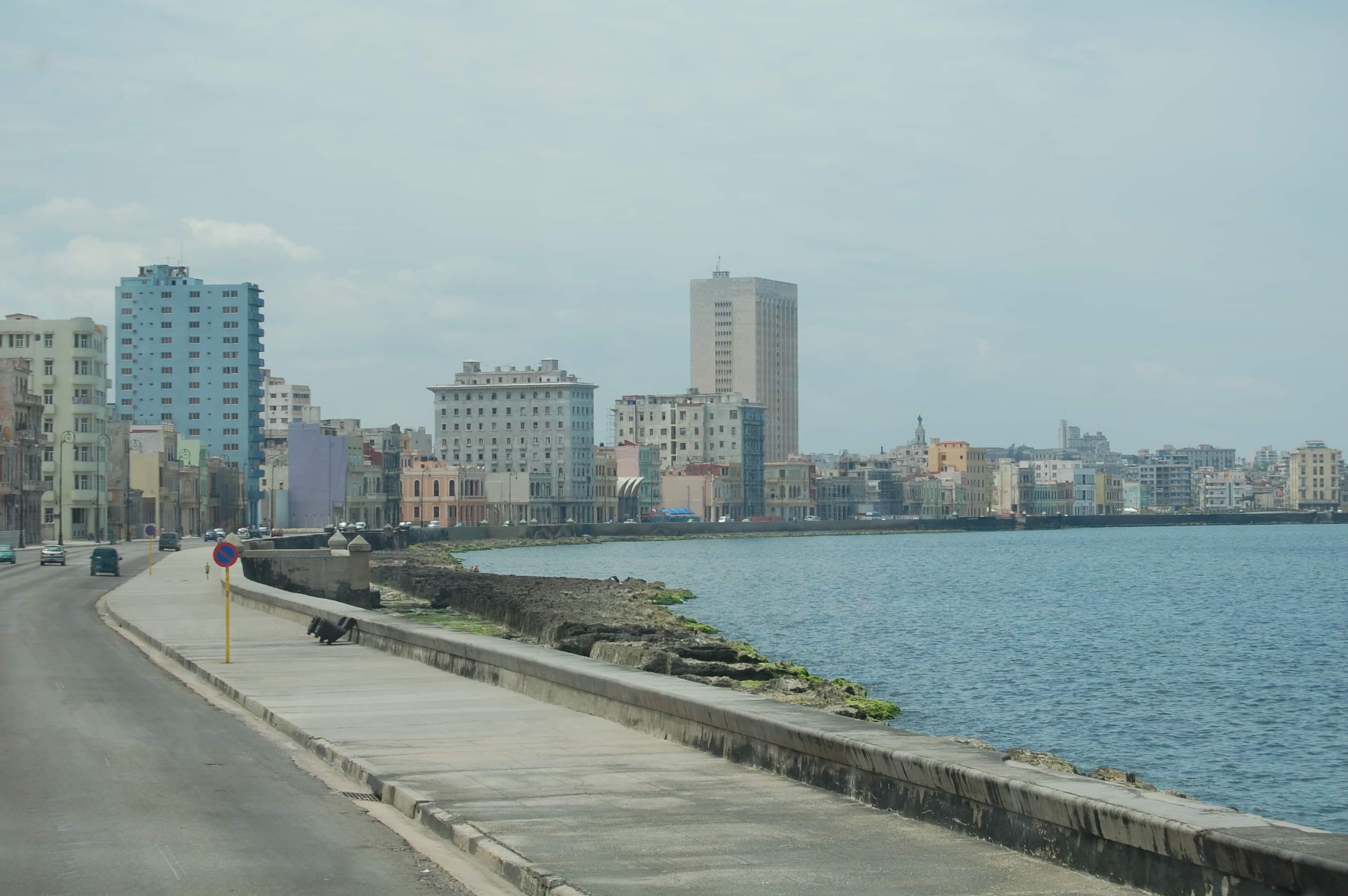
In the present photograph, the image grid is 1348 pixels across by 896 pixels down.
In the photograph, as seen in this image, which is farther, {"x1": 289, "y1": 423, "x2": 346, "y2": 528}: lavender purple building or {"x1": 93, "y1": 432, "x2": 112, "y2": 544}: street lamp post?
{"x1": 289, "y1": 423, "x2": 346, "y2": 528}: lavender purple building

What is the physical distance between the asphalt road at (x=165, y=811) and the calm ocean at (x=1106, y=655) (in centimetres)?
1657

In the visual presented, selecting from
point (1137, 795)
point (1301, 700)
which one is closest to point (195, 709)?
point (1137, 795)

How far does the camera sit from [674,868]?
10469 mm

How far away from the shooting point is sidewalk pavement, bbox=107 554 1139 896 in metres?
10.1

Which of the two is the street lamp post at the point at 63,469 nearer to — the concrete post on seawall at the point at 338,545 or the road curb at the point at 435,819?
the concrete post on seawall at the point at 338,545

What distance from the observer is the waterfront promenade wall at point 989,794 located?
8.40 meters

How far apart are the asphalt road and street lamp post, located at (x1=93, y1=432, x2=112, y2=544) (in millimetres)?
120360

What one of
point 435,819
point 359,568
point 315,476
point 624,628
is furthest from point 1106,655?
point 315,476

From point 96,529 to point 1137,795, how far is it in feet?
460

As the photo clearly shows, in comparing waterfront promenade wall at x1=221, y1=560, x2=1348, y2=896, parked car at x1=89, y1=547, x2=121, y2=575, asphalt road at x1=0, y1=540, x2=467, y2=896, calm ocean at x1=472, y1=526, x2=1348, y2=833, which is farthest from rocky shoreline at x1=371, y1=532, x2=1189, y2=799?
parked car at x1=89, y1=547, x2=121, y2=575

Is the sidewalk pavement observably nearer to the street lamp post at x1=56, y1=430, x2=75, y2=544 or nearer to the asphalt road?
the asphalt road

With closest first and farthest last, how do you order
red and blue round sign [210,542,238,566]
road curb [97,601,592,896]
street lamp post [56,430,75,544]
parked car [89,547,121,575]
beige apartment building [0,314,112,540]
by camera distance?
road curb [97,601,592,896], red and blue round sign [210,542,238,566], parked car [89,547,121,575], street lamp post [56,430,75,544], beige apartment building [0,314,112,540]

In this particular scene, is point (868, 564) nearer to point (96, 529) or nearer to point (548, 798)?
point (96, 529)

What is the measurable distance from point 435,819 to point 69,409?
448 feet
